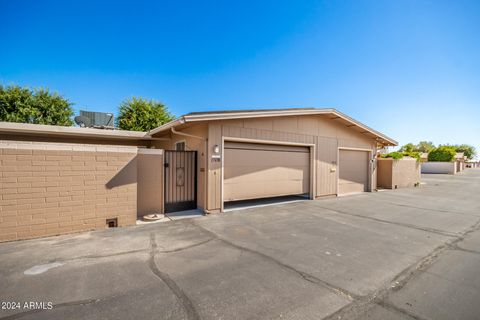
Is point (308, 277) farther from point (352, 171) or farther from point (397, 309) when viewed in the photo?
point (352, 171)

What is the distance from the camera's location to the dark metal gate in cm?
615

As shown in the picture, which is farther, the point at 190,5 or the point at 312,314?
the point at 190,5

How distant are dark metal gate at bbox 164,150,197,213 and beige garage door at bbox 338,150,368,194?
23.5 ft

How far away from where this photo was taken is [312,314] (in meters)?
1.98

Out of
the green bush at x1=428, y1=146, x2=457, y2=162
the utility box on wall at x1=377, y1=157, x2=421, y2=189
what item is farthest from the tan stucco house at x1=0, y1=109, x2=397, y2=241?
the green bush at x1=428, y1=146, x2=457, y2=162

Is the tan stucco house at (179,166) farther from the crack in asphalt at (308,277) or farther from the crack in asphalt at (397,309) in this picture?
the crack in asphalt at (397,309)

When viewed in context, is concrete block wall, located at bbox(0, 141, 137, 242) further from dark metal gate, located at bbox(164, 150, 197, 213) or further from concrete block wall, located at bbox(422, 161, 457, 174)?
concrete block wall, located at bbox(422, 161, 457, 174)

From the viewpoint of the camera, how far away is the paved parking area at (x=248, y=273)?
2.05m

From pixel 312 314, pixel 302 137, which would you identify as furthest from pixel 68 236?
pixel 302 137

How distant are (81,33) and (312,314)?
1444cm

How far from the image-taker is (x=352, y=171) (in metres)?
10.5

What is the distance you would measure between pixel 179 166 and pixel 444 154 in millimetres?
40277

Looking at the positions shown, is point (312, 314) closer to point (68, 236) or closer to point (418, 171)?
point (68, 236)

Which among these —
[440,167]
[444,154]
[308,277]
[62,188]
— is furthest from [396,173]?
[444,154]
